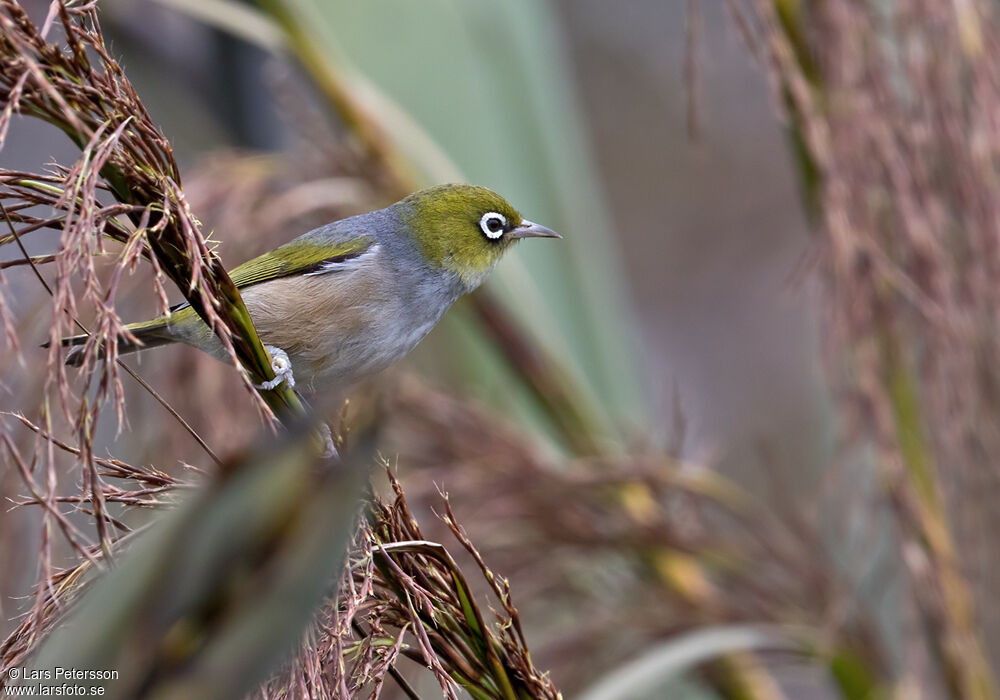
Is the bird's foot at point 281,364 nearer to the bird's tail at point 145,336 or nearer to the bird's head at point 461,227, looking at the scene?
the bird's tail at point 145,336

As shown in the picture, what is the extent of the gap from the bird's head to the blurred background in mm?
502

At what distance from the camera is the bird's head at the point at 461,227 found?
307cm

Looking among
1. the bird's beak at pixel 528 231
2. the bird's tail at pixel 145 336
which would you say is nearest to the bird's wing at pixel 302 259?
the bird's tail at pixel 145 336

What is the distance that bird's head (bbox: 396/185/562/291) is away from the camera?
3.07 metres

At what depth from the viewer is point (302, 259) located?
313cm

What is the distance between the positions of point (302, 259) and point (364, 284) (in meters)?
0.28

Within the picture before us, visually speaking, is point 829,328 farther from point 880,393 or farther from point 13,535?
point 13,535

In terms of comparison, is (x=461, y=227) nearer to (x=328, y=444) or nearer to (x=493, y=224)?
(x=493, y=224)

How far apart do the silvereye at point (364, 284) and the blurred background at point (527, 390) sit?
30 centimetres

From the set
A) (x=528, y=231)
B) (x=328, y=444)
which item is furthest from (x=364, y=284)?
(x=328, y=444)

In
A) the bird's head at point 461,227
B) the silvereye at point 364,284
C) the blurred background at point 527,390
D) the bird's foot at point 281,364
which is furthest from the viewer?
the blurred background at point 527,390

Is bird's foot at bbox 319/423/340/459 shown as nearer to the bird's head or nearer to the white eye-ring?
the bird's head

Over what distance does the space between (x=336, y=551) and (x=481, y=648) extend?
0.72 meters

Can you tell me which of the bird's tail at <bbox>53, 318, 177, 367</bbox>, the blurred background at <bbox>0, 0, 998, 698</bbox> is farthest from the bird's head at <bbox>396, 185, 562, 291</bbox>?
the bird's tail at <bbox>53, 318, 177, 367</bbox>
